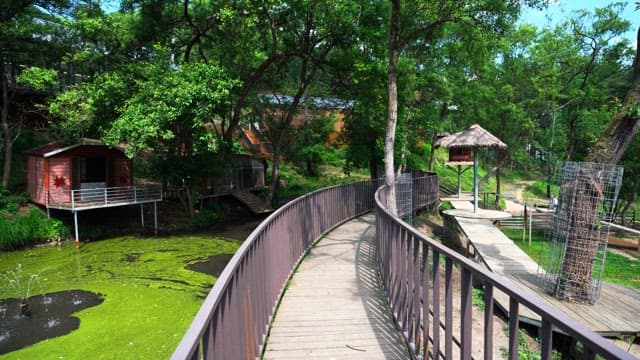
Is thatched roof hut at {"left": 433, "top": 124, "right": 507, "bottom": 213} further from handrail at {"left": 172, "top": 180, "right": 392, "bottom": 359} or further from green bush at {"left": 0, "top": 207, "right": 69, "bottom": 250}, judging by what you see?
green bush at {"left": 0, "top": 207, "right": 69, "bottom": 250}

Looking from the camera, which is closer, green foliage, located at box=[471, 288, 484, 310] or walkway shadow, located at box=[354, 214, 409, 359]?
walkway shadow, located at box=[354, 214, 409, 359]

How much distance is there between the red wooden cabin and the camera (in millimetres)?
15734

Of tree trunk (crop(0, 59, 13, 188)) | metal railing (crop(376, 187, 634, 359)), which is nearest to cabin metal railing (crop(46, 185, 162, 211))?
tree trunk (crop(0, 59, 13, 188))

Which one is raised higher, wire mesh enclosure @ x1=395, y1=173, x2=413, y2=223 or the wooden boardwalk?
wire mesh enclosure @ x1=395, y1=173, x2=413, y2=223

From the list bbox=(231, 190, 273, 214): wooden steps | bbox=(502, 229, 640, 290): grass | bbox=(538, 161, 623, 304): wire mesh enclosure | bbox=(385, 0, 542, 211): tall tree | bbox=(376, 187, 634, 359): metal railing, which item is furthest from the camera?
bbox=(231, 190, 273, 214): wooden steps

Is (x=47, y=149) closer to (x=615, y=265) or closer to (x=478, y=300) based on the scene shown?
(x=478, y=300)

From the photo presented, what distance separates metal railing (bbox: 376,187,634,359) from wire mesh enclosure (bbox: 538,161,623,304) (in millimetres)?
3342

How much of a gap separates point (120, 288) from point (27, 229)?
697 centimetres

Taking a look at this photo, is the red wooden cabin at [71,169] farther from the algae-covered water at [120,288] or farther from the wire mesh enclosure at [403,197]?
the wire mesh enclosure at [403,197]

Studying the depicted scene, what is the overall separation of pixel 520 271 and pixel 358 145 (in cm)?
1081

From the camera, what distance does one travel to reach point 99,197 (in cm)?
1653

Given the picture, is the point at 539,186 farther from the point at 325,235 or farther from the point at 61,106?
the point at 61,106

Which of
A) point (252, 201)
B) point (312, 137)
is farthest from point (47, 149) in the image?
point (312, 137)

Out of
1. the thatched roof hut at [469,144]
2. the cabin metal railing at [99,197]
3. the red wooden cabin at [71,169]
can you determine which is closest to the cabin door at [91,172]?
the red wooden cabin at [71,169]
